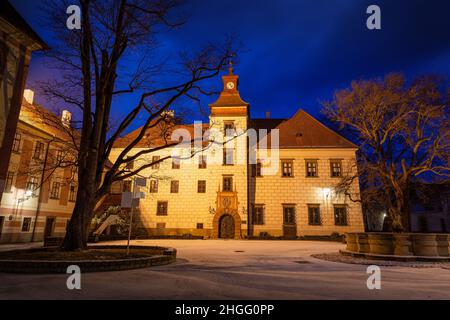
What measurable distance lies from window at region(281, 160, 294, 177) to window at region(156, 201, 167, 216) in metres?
13.0

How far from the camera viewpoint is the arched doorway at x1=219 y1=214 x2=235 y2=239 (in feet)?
94.3

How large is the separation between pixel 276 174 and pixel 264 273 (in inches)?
867

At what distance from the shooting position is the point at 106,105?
12.9 m

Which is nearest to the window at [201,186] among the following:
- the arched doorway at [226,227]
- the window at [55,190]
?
the arched doorway at [226,227]

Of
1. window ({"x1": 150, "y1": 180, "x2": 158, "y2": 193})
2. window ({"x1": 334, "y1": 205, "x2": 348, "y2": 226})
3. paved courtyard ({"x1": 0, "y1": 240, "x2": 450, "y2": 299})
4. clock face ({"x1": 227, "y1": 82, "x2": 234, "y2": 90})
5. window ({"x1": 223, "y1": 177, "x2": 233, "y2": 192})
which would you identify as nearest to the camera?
paved courtyard ({"x1": 0, "y1": 240, "x2": 450, "y2": 299})

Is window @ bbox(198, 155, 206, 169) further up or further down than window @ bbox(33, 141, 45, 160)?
further up

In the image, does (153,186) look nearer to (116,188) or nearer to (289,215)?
(116,188)

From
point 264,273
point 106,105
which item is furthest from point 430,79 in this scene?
point 106,105

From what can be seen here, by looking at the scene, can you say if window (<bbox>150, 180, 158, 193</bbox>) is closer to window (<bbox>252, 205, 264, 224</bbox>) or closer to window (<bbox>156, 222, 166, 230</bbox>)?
window (<bbox>156, 222, 166, 230</bbox>)

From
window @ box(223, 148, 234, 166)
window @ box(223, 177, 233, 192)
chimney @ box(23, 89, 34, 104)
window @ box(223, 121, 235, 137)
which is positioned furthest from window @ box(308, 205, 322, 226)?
chimney @ box(23, 89, 34, 104)

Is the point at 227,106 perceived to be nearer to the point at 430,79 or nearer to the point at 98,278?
the point at 430,79

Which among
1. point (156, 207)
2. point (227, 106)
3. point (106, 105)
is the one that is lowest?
point (156, 207)

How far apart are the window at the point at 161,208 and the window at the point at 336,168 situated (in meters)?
18.0

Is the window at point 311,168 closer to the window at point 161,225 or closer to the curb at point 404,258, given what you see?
the window at point 161,225
